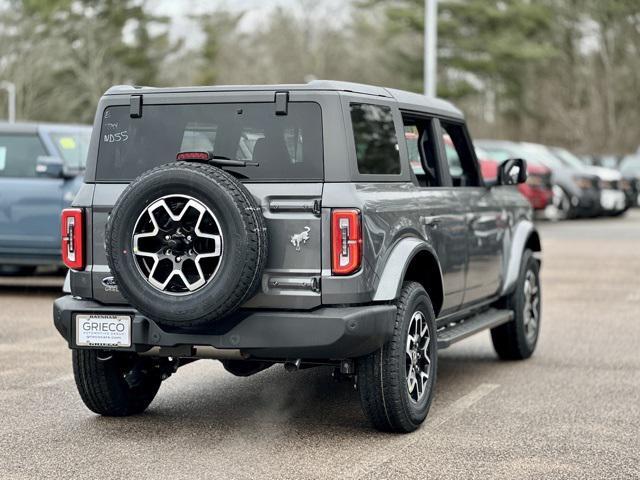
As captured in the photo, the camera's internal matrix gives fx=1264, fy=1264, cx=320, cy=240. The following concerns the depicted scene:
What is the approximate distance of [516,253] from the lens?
9.24m

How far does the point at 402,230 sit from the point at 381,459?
1316 mm

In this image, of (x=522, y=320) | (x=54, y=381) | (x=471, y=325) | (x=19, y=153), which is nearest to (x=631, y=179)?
(x=19, y=153)

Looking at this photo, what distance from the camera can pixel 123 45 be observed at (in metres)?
65.9

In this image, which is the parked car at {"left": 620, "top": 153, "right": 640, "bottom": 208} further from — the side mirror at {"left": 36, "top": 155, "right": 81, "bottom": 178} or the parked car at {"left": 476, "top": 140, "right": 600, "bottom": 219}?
the side mirror at {"left": 36, "top": 155, "right": 81, "bottom": 178}

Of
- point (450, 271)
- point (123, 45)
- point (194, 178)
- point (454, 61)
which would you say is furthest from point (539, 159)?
point (123, 45)

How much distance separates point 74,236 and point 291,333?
53.4 inches

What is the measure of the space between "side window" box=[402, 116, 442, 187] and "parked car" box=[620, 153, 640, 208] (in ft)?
85.5

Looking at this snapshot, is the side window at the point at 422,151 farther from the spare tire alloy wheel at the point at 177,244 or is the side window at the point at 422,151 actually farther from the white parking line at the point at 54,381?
the white parking line at the point at 54,381

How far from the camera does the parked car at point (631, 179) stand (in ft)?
113

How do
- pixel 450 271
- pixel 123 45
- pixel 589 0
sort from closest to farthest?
pixel 450 271
pixel 589 0
pixel 123 45

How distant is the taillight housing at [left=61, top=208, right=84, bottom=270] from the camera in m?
6.70

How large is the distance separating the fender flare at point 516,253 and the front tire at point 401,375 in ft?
7.23

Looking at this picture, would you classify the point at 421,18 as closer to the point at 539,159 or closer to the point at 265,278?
the point at 539,159

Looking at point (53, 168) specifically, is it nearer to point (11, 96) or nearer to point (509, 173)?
point (509, 173)
